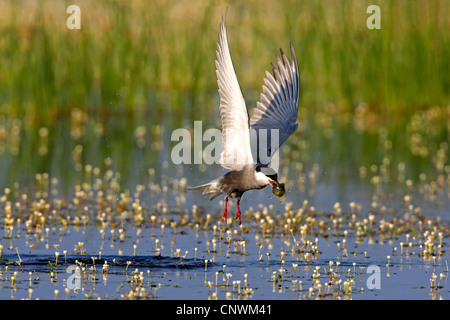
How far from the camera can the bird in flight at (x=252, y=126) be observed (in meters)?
10.3

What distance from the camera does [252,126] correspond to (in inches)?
448

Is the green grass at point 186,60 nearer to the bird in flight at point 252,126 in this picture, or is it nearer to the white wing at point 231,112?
the bird in flight at point 252,126

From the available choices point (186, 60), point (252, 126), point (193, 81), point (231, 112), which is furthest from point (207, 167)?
point (231, 112)

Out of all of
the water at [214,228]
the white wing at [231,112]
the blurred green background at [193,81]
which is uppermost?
the blurred green background at [193,81]

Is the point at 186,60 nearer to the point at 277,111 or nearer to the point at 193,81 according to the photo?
the point at 193,81

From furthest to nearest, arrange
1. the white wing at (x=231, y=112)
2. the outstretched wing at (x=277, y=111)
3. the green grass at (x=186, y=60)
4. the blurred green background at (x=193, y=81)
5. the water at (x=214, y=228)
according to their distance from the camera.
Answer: the green grass at (x=186, y=60)
the blurred green background at (x=193, y=81)
the outstretched wing at (x=277, y=111)
the white wing at (x=231, y=112)
the water at (x=214, y=228)

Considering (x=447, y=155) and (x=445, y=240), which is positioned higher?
(x=447, y=155)

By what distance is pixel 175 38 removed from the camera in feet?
71.3

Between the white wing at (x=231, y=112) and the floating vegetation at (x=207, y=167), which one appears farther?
the white wing at (x=231, y=112)

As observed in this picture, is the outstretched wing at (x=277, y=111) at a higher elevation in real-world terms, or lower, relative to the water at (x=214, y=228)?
higher

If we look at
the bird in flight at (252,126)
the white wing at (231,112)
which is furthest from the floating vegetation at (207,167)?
the white wing at (231,112)
